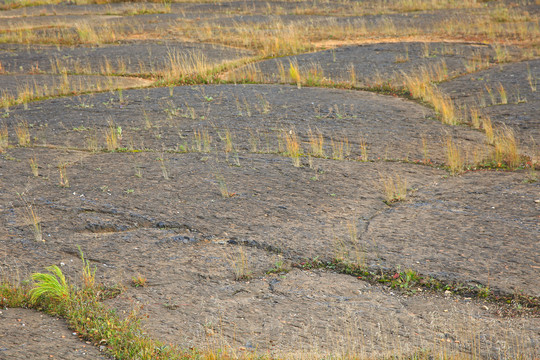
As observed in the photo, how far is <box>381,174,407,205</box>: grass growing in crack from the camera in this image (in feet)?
21.8

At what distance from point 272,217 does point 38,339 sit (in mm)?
2954

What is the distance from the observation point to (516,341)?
3980mm

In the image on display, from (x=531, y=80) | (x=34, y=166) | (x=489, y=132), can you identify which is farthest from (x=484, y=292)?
(x=531, y=80)

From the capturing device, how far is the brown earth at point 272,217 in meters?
4.16

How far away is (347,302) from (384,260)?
0.84m

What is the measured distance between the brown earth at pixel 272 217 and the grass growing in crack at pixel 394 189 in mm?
80

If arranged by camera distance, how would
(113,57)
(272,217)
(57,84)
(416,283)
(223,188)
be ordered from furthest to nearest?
(113,57) → (57,84) → (223,188) → (272,217) → (416,283)

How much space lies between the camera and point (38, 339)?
12.4ft

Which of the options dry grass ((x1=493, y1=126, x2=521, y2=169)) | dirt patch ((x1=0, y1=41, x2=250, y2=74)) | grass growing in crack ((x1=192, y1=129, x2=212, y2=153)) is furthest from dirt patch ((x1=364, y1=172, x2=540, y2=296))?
dirt patch ((x1=0, y1=41, x2=250, y2=74))

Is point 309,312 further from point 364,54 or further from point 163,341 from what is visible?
point 364,54

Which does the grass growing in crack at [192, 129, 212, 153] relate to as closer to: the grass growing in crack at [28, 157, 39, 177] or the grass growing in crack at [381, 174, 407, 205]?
the grass growing in crack at [28, 157, 39, 177]

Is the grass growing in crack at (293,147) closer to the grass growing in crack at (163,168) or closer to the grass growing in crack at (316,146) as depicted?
the grass growing in crack at (316,146)

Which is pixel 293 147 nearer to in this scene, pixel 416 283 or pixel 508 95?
pixel 416 283

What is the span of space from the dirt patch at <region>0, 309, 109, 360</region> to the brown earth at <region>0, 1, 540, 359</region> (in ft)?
0.05
